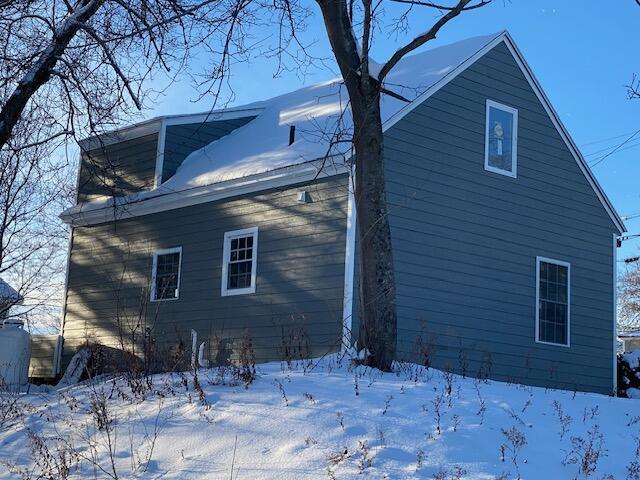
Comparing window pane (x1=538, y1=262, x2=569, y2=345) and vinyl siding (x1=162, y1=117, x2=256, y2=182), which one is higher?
vinyl siding (x1=162, y1=117, x2=256, y2=182)

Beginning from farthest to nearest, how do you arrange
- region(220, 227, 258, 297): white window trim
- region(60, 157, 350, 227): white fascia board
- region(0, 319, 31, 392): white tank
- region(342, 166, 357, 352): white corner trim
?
region(0, 319, 31, 392): white tank
region(220, 227, 258, 297): white window trim
region(60, 157, 350, 227): white fascia board
region(342, 166, 357, 352): white corner trim

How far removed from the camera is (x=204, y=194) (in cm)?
1617

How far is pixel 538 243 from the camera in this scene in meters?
16.1

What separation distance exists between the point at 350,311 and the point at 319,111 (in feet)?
15.9

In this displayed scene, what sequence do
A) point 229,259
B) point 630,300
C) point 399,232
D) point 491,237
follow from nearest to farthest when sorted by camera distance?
point 399,232 < point 491,237 < point 229,259 < point 630,300

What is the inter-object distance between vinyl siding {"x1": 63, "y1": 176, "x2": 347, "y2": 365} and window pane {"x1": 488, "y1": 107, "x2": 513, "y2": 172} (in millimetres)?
3506

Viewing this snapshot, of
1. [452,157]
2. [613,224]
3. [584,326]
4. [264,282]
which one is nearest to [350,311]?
[264,282]

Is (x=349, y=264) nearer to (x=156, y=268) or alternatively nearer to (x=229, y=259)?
(x=229, y=259)

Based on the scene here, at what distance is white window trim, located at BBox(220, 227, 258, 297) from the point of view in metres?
15.0

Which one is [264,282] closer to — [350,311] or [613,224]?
[350,311]

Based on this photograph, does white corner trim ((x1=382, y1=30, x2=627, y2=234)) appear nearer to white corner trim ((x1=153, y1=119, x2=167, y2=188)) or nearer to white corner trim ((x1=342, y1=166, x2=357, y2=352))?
white corner trim ((x1=342, y1=166, x2=357, y2=352))

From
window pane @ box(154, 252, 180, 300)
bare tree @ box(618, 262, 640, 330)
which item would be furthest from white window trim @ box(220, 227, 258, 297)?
bare tree @ box(618, 262, 640, 330)

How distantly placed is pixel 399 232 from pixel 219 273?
3712 mm

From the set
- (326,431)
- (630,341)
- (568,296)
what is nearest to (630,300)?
(630,341)
